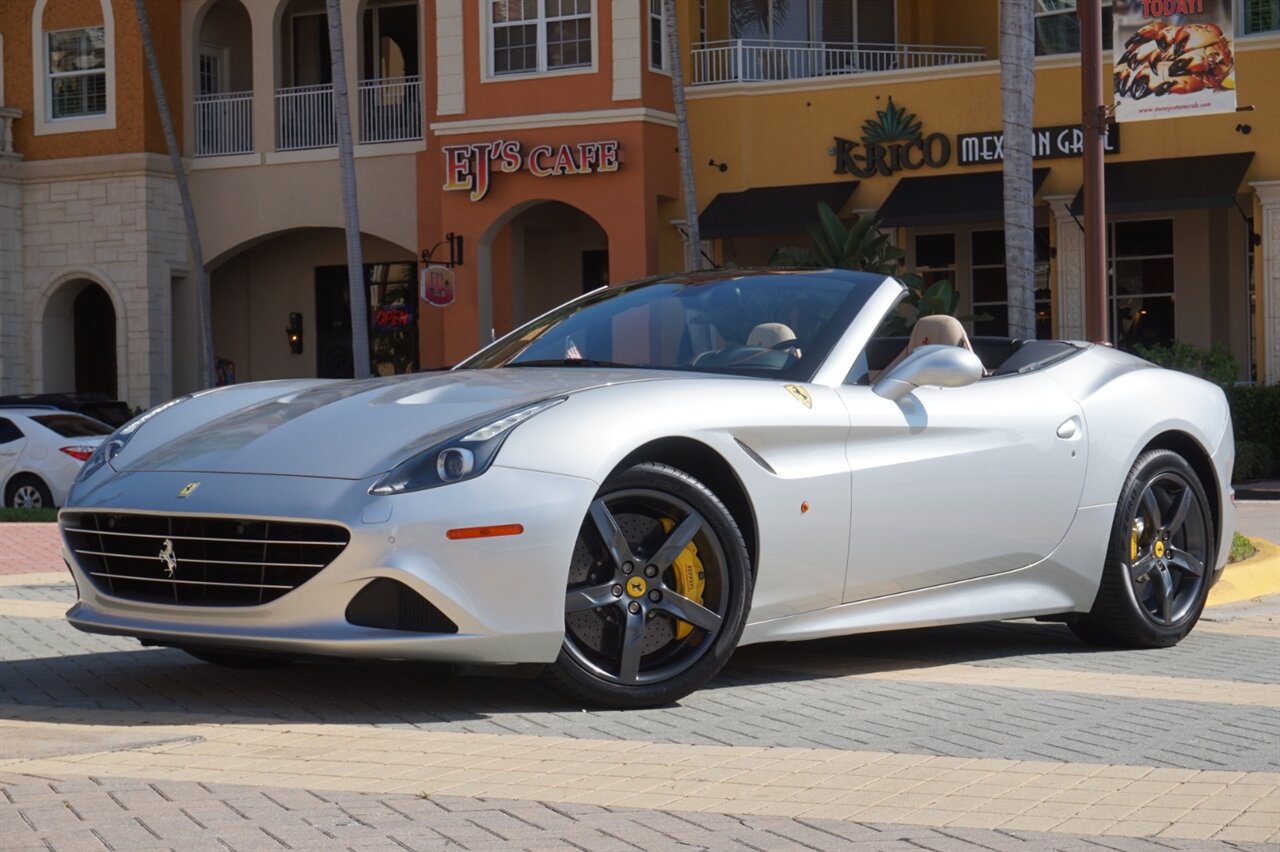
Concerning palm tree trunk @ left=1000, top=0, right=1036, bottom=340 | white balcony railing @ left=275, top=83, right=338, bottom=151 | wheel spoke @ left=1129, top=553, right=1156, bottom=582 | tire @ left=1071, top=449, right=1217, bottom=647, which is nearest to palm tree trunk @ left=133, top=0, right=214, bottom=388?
white balcony railing @ left=275, top=83, right=338, bottom=151

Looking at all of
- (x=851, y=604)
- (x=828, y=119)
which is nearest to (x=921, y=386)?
(x=851, y=604)

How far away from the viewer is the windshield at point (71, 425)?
69.8 feet

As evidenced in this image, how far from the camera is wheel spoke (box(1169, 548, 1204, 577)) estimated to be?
25.7ft

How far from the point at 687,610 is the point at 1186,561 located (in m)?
2.81

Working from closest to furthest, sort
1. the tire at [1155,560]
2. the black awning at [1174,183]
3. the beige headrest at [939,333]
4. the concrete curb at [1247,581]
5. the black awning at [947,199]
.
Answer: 1. the tire at [1155,560]
2. the beige headrest at [939,333]
3. the concrete curb at [1247,581]
4. the black awning at [1174,183]
5. the black awning at [947,199]

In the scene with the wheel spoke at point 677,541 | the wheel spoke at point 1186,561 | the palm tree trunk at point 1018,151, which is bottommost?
the wheel spoke at point 1186,561

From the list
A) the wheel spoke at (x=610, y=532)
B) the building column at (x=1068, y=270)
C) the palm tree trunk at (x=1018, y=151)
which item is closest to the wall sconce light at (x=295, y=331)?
the building column at (x=1068, y=270)

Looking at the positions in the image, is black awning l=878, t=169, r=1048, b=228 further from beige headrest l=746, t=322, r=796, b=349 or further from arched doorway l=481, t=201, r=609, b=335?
beige headrest l=746, t=322, r=796, b=349

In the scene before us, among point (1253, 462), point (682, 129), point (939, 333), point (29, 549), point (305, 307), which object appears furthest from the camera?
point (305, 307)

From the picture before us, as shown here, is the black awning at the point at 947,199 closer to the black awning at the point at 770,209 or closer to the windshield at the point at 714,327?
the black awning at the point at 770,209

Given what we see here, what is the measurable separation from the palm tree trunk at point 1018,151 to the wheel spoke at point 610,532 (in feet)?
30.0

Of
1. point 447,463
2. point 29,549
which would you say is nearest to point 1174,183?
point 29,549

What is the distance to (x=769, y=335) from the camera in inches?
269

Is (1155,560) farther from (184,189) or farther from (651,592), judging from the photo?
(184,189)
